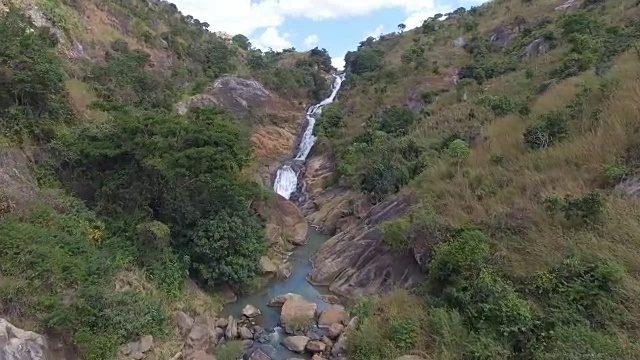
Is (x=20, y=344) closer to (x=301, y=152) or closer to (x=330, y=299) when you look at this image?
(x=330, y=299)

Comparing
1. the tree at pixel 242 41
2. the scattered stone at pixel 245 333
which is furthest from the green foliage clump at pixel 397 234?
the tree at pixel 242 41

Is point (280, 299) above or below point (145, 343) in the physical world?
below

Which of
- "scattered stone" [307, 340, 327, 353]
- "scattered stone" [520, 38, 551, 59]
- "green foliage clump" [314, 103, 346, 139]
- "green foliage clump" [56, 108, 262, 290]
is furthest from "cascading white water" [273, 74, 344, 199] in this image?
"scattered stone" [307, 340, 327, 353]

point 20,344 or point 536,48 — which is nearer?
point 20,344

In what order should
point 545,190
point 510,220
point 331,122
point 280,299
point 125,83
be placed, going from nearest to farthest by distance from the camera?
point 510,220 < point 545,190 < point 280,299 < point 125,83 < point 331,122

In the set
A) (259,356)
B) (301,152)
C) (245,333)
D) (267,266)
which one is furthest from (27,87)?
(301,152)

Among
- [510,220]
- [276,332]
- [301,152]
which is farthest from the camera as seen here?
[301,152]

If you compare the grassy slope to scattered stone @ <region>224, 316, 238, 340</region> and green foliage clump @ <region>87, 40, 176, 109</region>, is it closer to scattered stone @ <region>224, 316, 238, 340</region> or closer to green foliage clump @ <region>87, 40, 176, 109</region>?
scattered stone @ <region>224, 316, 238, 340</region>

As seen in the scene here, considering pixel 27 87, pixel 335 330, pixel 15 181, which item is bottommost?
pixel 335 330
